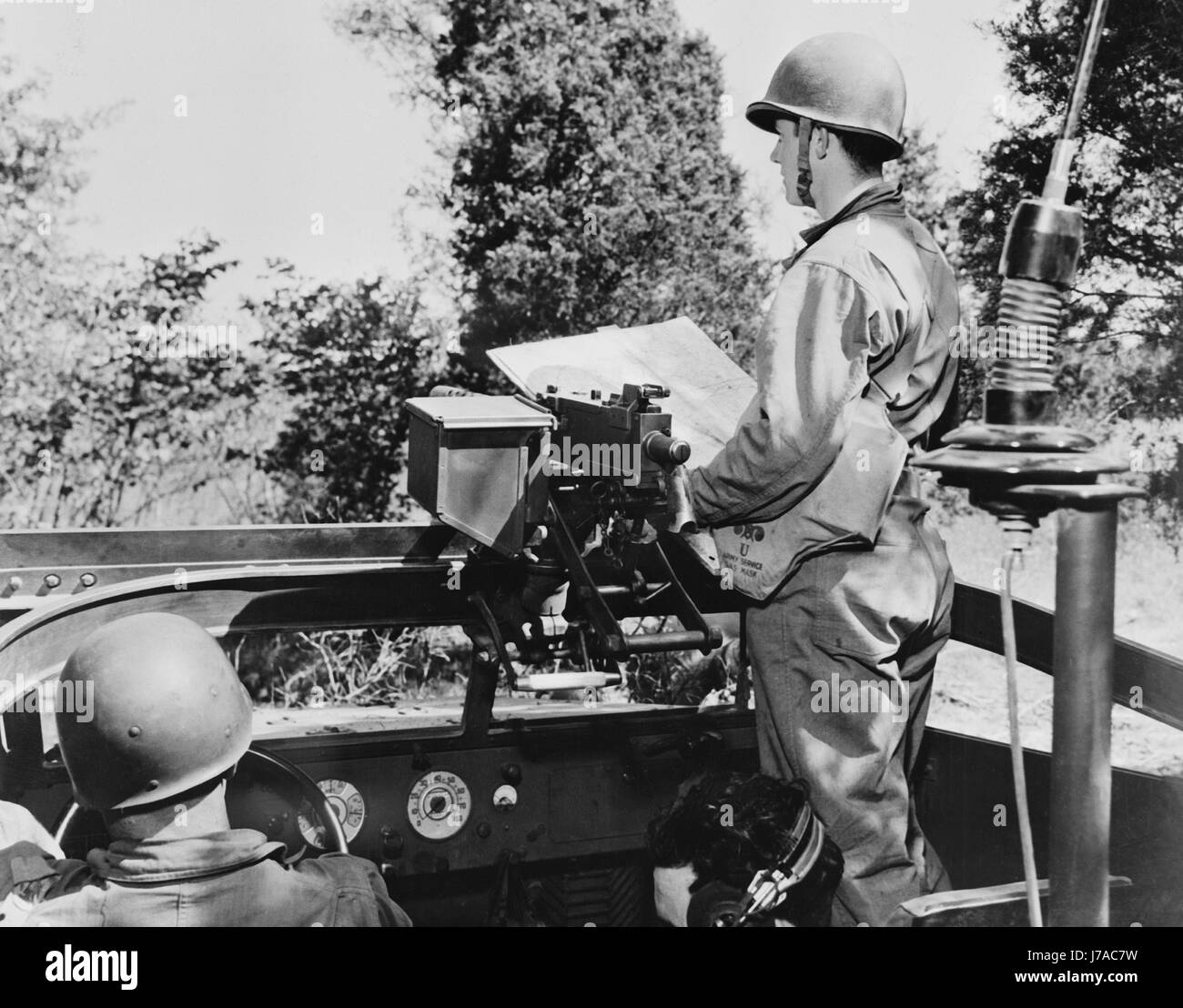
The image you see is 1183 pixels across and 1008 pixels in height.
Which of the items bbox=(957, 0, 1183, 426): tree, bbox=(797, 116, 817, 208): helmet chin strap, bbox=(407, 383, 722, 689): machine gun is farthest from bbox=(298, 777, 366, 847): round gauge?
bbox=(957, 0, 1183, 426): tree

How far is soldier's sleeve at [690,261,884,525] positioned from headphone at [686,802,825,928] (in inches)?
35.2

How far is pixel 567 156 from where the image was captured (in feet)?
25.2

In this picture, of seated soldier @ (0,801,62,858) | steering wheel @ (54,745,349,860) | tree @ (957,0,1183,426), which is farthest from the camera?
tree @ (957,0,1183,426)

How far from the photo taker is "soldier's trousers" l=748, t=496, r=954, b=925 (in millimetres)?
3078

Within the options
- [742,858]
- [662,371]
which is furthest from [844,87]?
[742,858]

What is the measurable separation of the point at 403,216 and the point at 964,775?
5108 millimetres

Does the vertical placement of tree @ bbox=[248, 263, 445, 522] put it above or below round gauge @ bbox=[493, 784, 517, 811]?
above

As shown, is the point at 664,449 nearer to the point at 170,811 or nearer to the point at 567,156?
the point at 170,811

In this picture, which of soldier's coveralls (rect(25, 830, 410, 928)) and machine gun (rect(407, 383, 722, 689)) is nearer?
soldier's coveralls (rect(25, 830, 410, 928))

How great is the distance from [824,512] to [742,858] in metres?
0.95

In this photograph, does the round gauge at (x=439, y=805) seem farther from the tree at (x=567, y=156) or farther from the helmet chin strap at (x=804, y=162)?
the tree at (x=567, y=156)

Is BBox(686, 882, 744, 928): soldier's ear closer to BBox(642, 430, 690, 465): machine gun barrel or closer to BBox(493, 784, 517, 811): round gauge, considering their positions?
BBox(642, 430, 690, 465): machine gun barrel

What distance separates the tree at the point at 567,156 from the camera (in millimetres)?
7527
